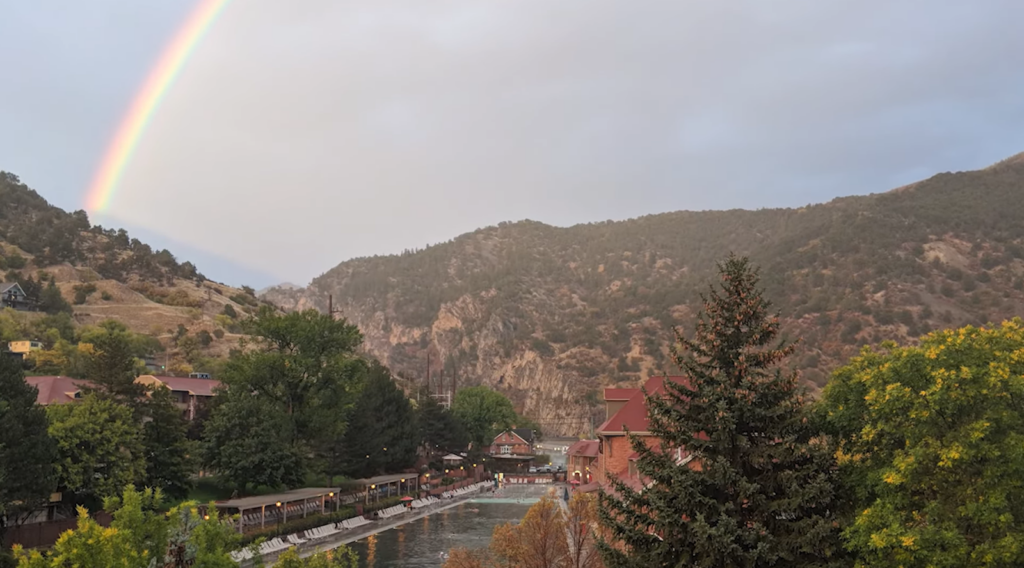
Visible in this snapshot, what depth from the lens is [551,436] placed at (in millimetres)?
186750

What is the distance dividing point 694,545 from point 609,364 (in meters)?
164

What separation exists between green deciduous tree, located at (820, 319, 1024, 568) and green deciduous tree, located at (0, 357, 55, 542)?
1214 inches

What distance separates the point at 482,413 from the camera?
128 meters

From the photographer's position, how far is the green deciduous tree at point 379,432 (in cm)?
6819

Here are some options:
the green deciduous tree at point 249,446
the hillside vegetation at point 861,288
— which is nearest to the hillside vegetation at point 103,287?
the green deciduous tree at point 249,446

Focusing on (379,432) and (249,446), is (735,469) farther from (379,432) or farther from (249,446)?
(379,432)

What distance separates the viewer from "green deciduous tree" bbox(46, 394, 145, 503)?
37.2 m

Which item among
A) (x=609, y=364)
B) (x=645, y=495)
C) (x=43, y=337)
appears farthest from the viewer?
(x=609, y=364)

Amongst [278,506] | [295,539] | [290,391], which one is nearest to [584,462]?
[290,391]

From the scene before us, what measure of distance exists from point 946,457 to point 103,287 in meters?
143

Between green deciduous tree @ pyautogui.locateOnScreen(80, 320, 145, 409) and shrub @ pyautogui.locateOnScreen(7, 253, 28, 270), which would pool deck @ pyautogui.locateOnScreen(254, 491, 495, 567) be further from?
shrub @ pyautogui.locateOnScreen(7, 253, 28, 270)

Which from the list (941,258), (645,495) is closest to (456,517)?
(645,495)

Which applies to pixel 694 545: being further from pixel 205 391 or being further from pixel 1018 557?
pixel 205 391

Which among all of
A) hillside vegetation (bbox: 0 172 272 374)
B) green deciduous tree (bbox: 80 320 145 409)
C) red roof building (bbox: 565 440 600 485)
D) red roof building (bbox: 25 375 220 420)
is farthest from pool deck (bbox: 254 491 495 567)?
hillside vegetation (bbox: 0 172 272 374)
